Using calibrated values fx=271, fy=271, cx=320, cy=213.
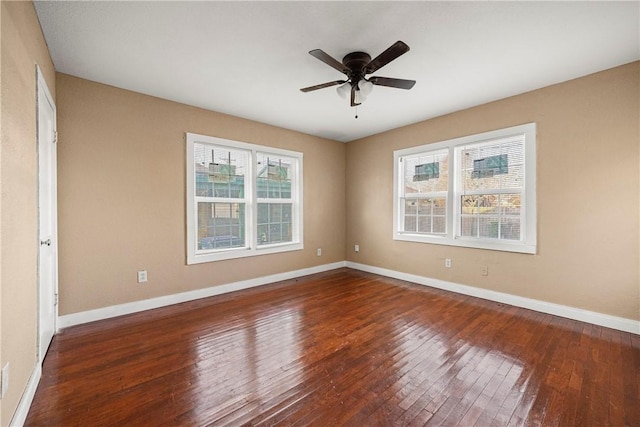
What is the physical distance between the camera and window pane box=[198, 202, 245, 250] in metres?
3.75

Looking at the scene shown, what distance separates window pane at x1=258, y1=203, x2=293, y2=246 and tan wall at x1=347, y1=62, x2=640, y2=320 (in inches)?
106

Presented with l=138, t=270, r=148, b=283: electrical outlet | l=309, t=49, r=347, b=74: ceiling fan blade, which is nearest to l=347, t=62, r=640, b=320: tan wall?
l=309, t=49, r=347, b=74: ceiling fan blade

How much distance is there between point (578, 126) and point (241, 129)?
4.11m

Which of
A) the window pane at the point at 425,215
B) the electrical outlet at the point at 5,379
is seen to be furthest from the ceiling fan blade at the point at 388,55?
the electrical outlet at the point at 5,379

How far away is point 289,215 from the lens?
480cm

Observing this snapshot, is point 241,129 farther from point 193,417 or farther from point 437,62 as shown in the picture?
point 193,417

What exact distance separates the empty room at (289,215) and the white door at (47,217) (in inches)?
1.5

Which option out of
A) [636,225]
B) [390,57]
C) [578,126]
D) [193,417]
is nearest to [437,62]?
[390,57]

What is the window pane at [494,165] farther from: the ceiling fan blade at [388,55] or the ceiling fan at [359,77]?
the ceiling fan blade at [388,55]

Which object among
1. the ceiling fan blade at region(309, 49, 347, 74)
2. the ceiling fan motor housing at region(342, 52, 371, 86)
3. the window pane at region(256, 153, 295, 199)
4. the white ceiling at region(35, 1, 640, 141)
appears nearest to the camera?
the white ceiling at region(35, 1, 640, 141)

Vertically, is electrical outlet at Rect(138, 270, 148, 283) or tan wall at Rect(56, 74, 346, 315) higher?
tan wall at Rect(56, 74, 346, 315)

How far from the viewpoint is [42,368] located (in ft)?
6.65

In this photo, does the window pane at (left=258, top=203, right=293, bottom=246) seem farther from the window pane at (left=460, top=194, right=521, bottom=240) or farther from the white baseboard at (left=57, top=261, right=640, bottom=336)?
the window pane at (left=460, top=194, right=521, bottom=240)

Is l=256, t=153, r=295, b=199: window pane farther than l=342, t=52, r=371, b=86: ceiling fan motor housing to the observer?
Yes
